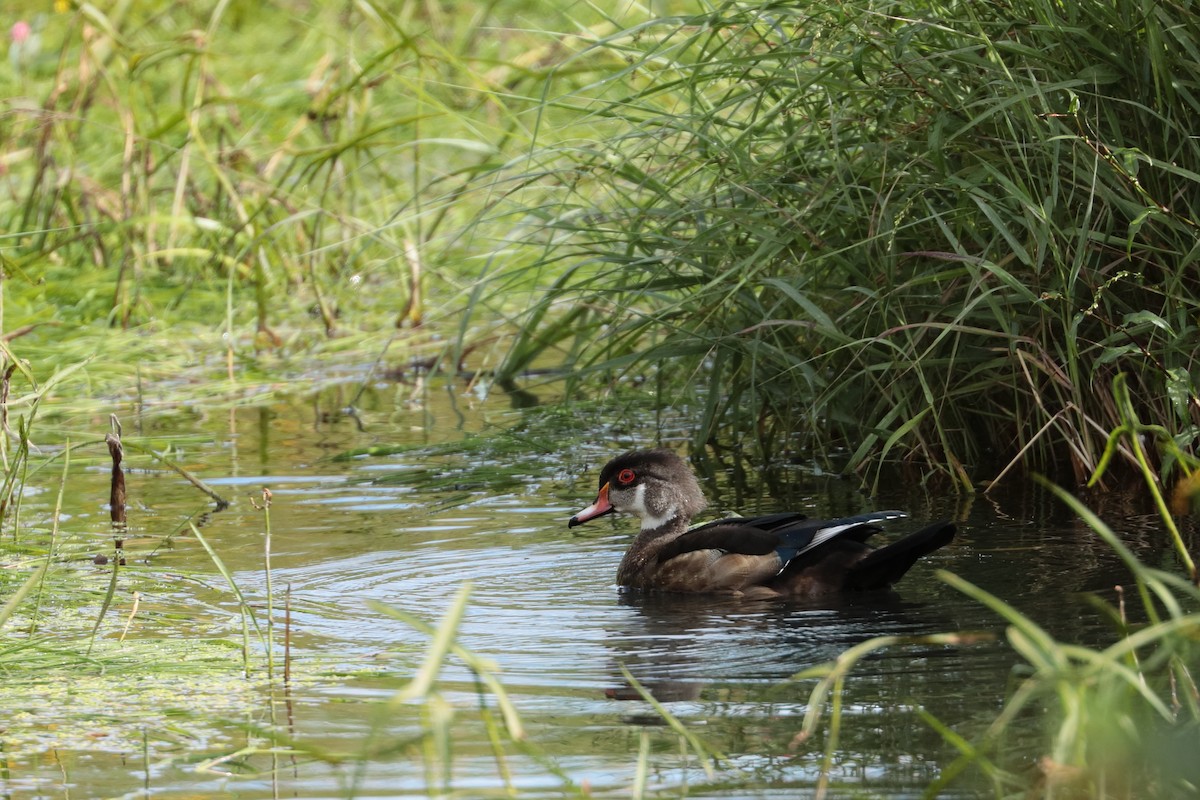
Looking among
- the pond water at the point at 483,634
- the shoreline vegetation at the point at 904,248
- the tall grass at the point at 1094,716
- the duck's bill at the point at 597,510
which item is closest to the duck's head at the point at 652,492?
the duck's bill at the point at 597,510

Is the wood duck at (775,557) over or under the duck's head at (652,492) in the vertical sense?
under

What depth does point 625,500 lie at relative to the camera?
645 centimetres

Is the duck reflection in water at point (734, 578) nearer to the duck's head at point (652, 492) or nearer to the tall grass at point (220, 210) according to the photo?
the duck's head at point (652, 492)

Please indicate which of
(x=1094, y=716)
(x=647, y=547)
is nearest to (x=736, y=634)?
(x=647, y=547)

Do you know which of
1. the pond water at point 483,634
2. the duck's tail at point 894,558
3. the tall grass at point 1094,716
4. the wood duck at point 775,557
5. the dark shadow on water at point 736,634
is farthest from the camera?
the wood duck at point 775,557

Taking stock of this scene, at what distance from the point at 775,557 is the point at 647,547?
25.5 inches

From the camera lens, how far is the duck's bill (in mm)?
6406

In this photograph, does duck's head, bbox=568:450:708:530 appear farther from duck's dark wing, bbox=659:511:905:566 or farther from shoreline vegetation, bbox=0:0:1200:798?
shoreline vegetation, bbox=0:0:1200:798

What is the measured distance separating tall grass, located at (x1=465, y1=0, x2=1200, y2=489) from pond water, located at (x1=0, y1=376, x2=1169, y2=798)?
413 millimetres

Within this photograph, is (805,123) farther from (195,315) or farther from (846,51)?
(195,315)

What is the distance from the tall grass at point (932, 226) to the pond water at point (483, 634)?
0.41 metres

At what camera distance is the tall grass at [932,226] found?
5.89 meters

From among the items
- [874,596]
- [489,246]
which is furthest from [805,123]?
[489,246]

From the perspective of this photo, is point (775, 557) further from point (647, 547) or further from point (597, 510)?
point (597, 510)
